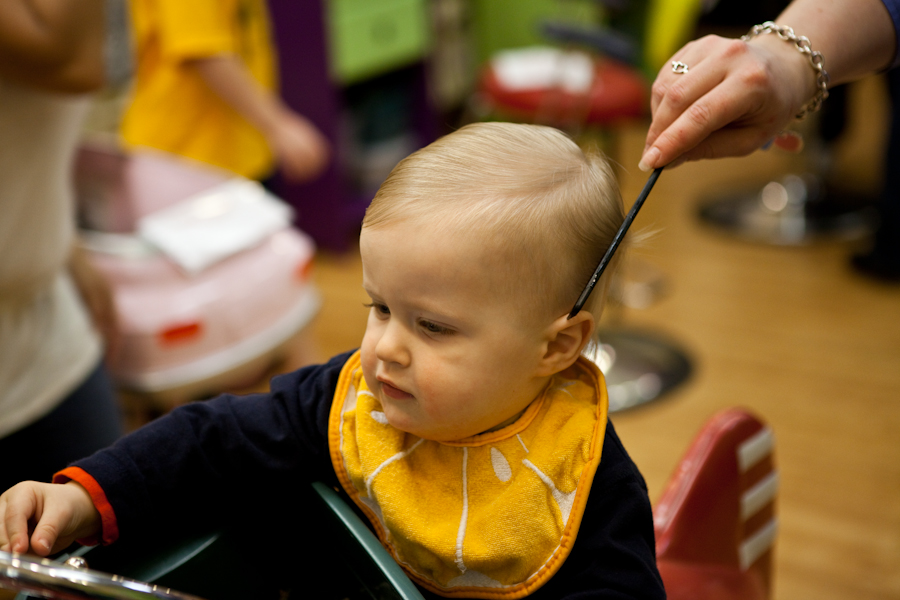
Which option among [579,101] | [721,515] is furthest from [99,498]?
[579,101]

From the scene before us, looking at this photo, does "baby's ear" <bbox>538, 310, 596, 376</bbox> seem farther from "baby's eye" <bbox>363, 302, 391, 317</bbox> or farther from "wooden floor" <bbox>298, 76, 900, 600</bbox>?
"wooden floor" <bbox>298, 76, 900, 600</bbox>

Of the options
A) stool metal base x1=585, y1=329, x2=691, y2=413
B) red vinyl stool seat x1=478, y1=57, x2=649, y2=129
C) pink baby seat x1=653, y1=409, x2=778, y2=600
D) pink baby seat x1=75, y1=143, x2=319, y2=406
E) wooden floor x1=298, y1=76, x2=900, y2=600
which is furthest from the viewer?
red vinyl stool seat x1=478, y1=57, x2=649, y2=129

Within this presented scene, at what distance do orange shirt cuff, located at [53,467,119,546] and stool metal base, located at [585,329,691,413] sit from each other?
1422 mm

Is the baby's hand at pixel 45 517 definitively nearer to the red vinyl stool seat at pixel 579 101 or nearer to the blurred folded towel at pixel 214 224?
the blurred folded towel at pixel 214 224

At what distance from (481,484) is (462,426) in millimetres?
63

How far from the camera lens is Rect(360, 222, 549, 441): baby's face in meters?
0.61

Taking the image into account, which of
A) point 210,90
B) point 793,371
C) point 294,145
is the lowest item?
point 793,371

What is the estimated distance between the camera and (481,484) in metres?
0.69

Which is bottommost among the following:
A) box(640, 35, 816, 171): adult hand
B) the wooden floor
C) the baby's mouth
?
the wooden floor

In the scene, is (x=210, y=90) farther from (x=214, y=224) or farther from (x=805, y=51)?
(x=805, y=51)

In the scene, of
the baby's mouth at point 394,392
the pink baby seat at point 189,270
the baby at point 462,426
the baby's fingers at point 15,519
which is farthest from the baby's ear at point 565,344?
the pink baby seat at point 189,270

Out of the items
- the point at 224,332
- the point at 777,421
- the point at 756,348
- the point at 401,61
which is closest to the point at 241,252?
the point at 224,332

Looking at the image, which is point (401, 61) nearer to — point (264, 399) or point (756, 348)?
point (756, 348)

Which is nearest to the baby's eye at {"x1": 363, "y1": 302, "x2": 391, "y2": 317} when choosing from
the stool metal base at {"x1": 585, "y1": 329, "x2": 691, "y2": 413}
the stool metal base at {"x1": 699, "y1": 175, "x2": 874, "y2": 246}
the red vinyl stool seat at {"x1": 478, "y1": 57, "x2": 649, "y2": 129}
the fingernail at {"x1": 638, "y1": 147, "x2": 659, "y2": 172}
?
the fingernail at {"x1": 638, "y1": 147, "x2": 659, "y2": 172}
